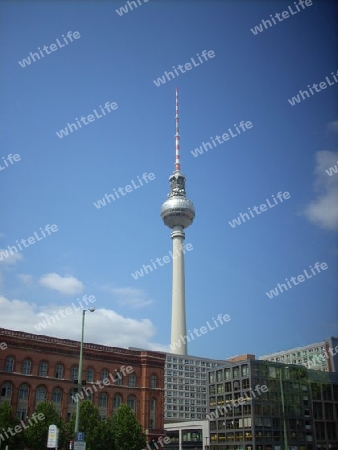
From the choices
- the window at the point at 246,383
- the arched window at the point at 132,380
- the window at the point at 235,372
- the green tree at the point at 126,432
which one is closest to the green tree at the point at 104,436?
the green tree at the point at 126,432

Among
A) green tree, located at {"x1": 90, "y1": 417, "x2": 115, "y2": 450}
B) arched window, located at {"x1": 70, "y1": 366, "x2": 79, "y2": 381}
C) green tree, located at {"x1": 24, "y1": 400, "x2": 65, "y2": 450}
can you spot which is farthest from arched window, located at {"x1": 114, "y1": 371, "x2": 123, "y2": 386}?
green tree, located at {"x1": 24, "y1": 400, "x2": 65, "y2": 450}

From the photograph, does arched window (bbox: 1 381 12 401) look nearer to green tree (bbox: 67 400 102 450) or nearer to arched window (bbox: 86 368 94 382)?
green tree (bbox: 67 400 102 450)

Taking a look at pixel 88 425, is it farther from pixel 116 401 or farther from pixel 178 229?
pixel 178 229

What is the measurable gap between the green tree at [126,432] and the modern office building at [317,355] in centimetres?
10105

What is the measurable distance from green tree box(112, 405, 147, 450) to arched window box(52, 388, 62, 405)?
10.2 metres

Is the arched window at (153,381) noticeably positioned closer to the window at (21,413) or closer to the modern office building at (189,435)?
the window at (21,413)

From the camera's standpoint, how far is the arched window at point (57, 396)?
68312 mm

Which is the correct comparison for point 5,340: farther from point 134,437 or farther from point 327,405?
point 327,405

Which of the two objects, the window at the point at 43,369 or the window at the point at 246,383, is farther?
the window at the point at 246,383

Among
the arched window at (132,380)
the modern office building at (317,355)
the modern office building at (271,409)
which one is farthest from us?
the modern office building at (317,355)

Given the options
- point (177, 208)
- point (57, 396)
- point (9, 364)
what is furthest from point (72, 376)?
point (177, 208)

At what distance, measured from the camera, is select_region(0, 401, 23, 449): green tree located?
56031 millimetres

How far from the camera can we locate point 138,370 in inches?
3046

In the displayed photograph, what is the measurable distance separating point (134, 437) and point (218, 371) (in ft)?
178
